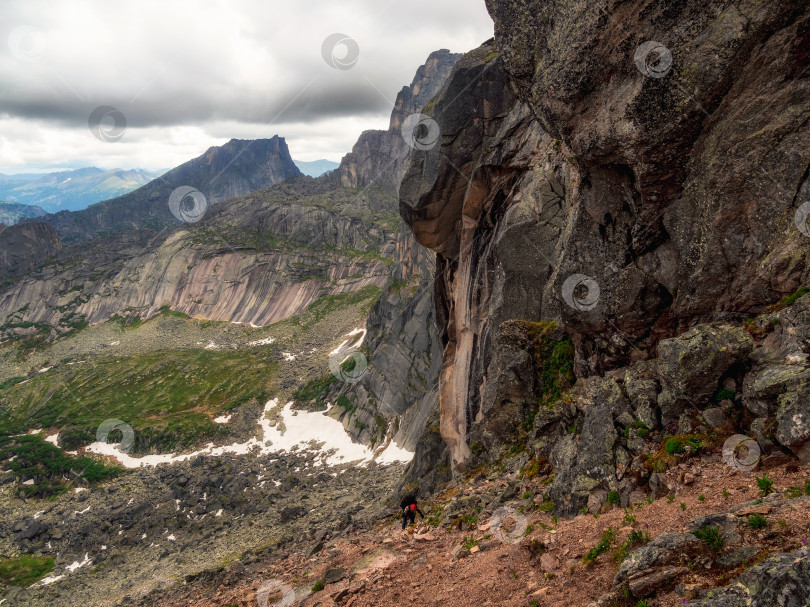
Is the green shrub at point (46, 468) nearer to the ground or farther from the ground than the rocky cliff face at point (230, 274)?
nearer to the ground

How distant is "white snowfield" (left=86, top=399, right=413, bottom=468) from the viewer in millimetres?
68188

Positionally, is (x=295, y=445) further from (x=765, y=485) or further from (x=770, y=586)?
(x=770, y=586)

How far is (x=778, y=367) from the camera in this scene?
9.66m

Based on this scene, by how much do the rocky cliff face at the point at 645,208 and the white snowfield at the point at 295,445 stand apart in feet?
160

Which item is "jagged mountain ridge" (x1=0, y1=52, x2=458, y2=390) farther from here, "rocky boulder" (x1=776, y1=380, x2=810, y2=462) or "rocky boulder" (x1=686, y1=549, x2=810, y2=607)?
"rocky boulder" (x1=686, y1=549, x2=810, y2=607)

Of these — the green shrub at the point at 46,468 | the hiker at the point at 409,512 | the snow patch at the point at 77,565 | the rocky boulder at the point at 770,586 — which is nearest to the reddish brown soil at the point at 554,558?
the rocky boulder at the point at 770,586

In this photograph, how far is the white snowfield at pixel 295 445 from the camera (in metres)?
68.2

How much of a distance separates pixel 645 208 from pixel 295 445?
233 ft

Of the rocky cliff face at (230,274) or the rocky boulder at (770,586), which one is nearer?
the rocky boulder at (770,586)

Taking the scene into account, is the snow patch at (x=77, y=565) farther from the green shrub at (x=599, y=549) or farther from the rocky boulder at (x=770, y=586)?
the rocky boulder at (x=770, y=586)

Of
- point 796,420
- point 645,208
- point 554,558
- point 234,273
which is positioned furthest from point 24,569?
point 234,273

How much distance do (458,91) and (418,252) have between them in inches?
Answer: 2796

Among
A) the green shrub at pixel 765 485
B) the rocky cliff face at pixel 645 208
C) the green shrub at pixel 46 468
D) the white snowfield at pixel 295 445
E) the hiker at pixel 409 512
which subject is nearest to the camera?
the green shrub at pixel 765 485

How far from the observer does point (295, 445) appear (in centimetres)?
7419
